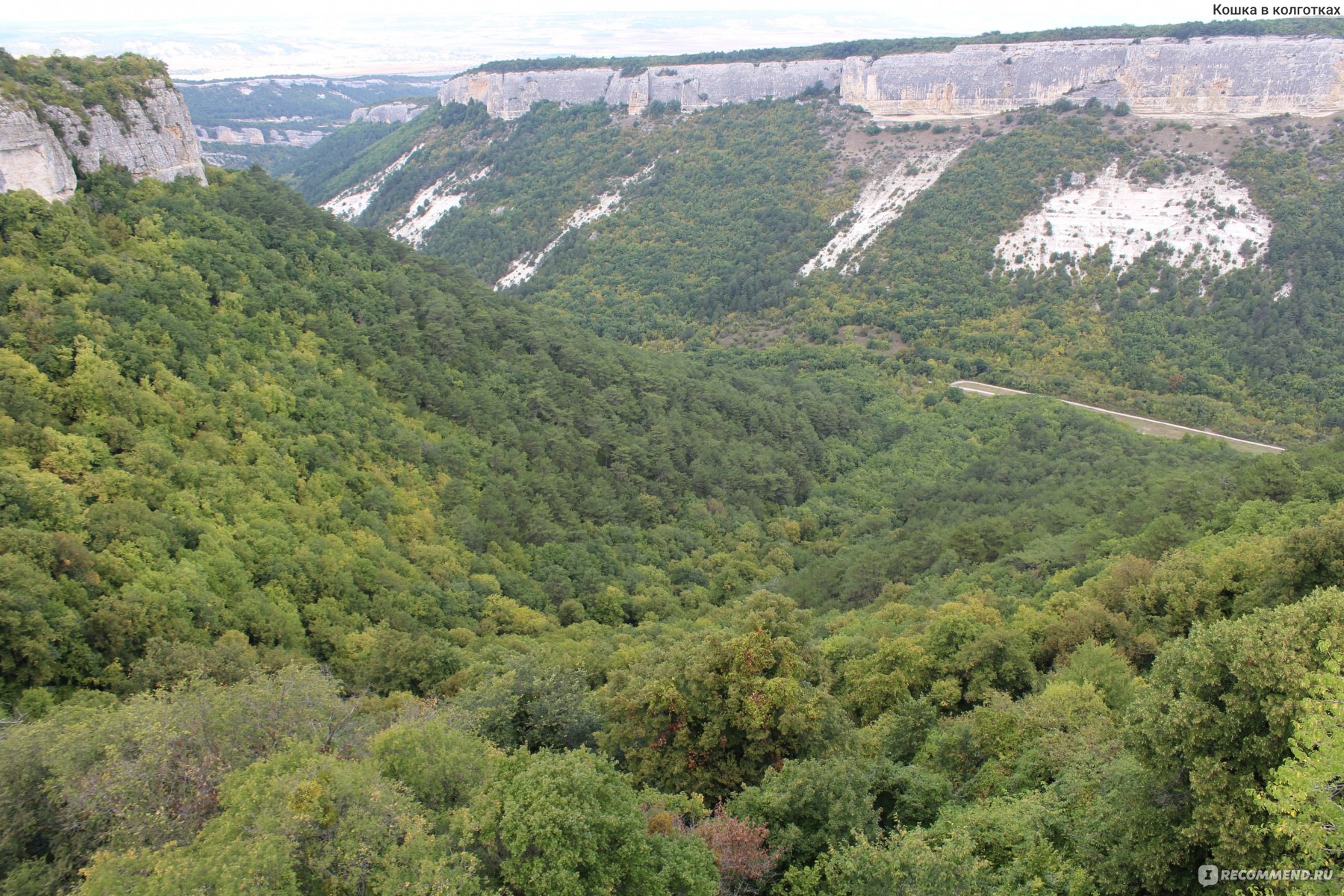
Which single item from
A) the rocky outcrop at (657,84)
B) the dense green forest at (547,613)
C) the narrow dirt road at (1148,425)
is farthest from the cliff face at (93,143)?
the rocky outcrop at (657,84)

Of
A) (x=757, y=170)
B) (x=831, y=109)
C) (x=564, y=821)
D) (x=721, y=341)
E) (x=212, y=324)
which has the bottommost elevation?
(x=721, y=341)

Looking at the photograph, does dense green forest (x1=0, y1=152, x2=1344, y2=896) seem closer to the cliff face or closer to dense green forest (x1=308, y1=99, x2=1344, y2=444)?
the cliff face

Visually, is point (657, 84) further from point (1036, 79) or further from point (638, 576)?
point (638, 576)

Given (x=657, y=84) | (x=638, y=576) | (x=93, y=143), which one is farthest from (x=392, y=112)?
(x=638, y=576)

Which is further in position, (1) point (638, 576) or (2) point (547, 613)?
(1) point (638, 576)

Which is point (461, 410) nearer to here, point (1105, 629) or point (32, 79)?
point (32, 79)

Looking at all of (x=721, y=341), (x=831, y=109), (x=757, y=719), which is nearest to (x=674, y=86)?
(x=831, y=109)
